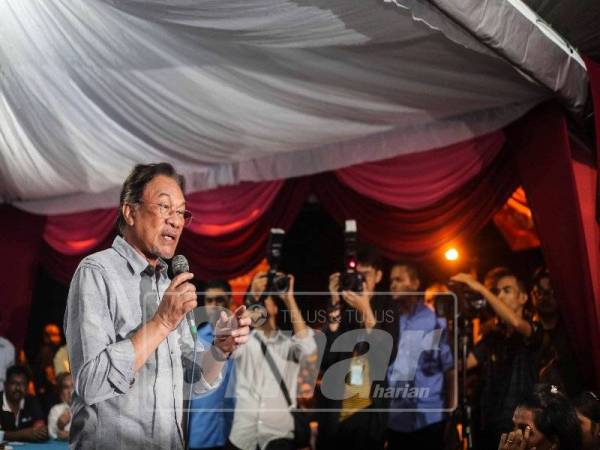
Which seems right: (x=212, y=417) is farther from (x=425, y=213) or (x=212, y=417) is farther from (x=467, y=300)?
(x=425, y=213)

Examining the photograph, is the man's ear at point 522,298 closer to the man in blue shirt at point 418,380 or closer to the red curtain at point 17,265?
the man in blue shirt at point 418,380

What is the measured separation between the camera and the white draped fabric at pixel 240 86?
325cm

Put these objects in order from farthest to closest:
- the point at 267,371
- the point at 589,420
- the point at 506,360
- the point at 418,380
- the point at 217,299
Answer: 1. the point at 217,299
2. the point at 267,371
3. the point at 418,380
4. the point at 506,360
5. the point at 589,420

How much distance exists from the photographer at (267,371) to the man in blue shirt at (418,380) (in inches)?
22.7

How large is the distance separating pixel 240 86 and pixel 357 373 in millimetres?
1731

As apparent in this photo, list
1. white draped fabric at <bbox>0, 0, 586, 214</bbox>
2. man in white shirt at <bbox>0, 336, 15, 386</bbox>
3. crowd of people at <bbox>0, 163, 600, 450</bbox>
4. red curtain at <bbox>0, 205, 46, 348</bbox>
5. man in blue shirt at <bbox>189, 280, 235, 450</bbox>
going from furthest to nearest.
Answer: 1. red curtain at <bbox>0, 205, 46, 348</bbox>
2. man in white shirt at <bbox>0, 336, 15, 386</bbox>
3. man in blue shirt at <bbox>189, 280, 235, 450</bbox>
4. white draped fabric at <bbox>0, 0, 586, 214</bbox>
5. crowd of people at <bbox>0, 163, 600, 450</bbox>

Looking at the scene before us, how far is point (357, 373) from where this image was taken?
4227mm

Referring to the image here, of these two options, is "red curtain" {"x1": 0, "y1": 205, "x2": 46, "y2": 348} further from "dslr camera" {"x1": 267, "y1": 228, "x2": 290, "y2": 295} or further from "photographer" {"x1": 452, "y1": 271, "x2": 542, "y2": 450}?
"photographer" {"x1": 452, "y1": 271, "x2": 542, "y2": 450}

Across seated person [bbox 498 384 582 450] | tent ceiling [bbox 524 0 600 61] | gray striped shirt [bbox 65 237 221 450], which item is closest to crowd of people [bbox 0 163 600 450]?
seated person [bbox 498 384 582 450]

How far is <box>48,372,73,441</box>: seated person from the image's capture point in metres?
5.05

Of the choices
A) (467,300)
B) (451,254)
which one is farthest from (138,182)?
(451,254)

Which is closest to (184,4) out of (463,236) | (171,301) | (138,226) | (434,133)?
(138,226)

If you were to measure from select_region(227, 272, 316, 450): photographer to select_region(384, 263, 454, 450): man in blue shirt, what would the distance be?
0.58 meters

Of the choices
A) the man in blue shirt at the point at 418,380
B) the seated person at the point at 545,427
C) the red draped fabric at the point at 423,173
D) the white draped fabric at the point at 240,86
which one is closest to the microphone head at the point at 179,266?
the white draped fabric at the point at 240,86
